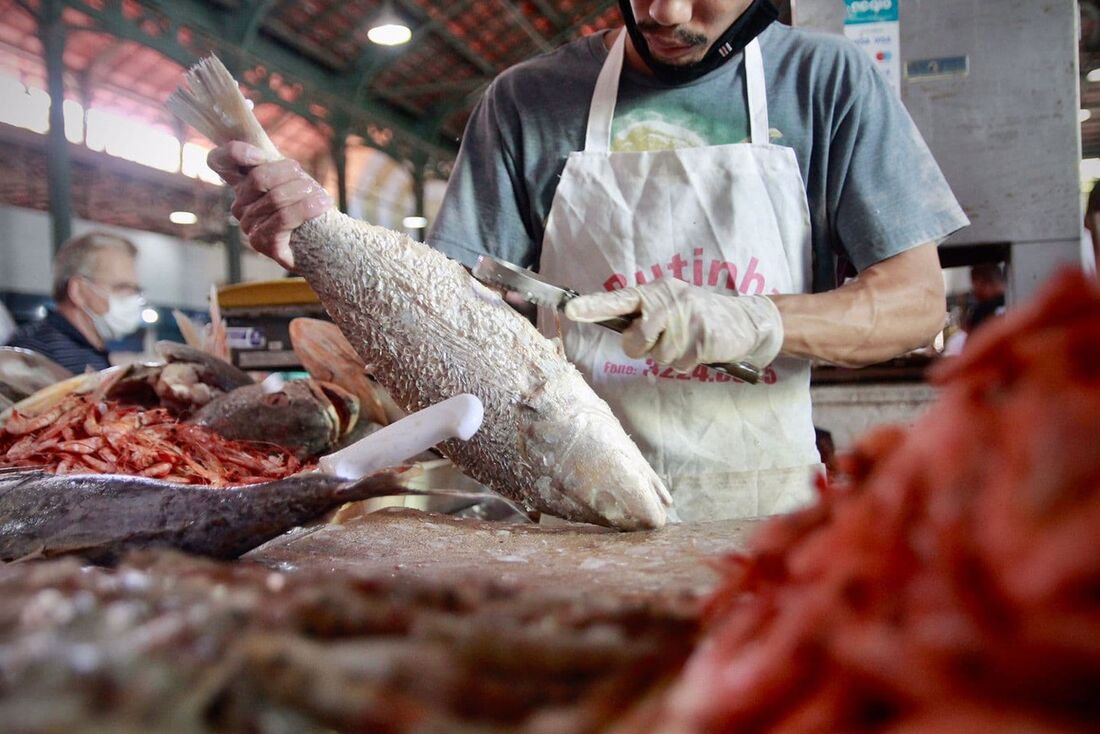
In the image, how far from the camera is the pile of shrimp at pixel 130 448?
9.05 feet

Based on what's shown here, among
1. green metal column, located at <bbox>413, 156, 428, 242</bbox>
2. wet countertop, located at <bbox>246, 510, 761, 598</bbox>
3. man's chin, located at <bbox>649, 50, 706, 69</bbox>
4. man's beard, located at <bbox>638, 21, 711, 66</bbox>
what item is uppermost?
green metal column, located at <bbox>413, 156, 428, 242</bbox>

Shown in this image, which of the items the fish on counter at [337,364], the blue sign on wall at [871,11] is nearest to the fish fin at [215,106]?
the fish on counter at [337,364]

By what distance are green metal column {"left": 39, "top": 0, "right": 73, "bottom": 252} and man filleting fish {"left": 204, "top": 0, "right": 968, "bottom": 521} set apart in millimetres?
8864

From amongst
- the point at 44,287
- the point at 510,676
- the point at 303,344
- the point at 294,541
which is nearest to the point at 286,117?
the point at 44,287

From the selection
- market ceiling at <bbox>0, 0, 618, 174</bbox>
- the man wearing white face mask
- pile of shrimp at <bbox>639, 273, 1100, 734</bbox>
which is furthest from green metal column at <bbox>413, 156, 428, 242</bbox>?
pile of shrimp at <bbox>639, 273, 1100, 734</bbox>

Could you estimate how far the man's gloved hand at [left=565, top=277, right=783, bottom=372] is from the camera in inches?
73.9

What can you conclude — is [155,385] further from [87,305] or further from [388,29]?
[388,29]

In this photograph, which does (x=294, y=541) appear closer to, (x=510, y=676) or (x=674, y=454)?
(x=674, y=454)

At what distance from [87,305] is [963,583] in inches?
244

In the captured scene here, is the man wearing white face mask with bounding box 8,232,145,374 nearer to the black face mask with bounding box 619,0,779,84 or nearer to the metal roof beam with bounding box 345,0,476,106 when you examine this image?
the black face mask with bounding box 619,0,779,84

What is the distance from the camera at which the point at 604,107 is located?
8.05ft

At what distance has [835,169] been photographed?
7.53 ft

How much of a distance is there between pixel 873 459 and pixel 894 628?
14 centimetres

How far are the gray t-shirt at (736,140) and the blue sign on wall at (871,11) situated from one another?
3.43ft
